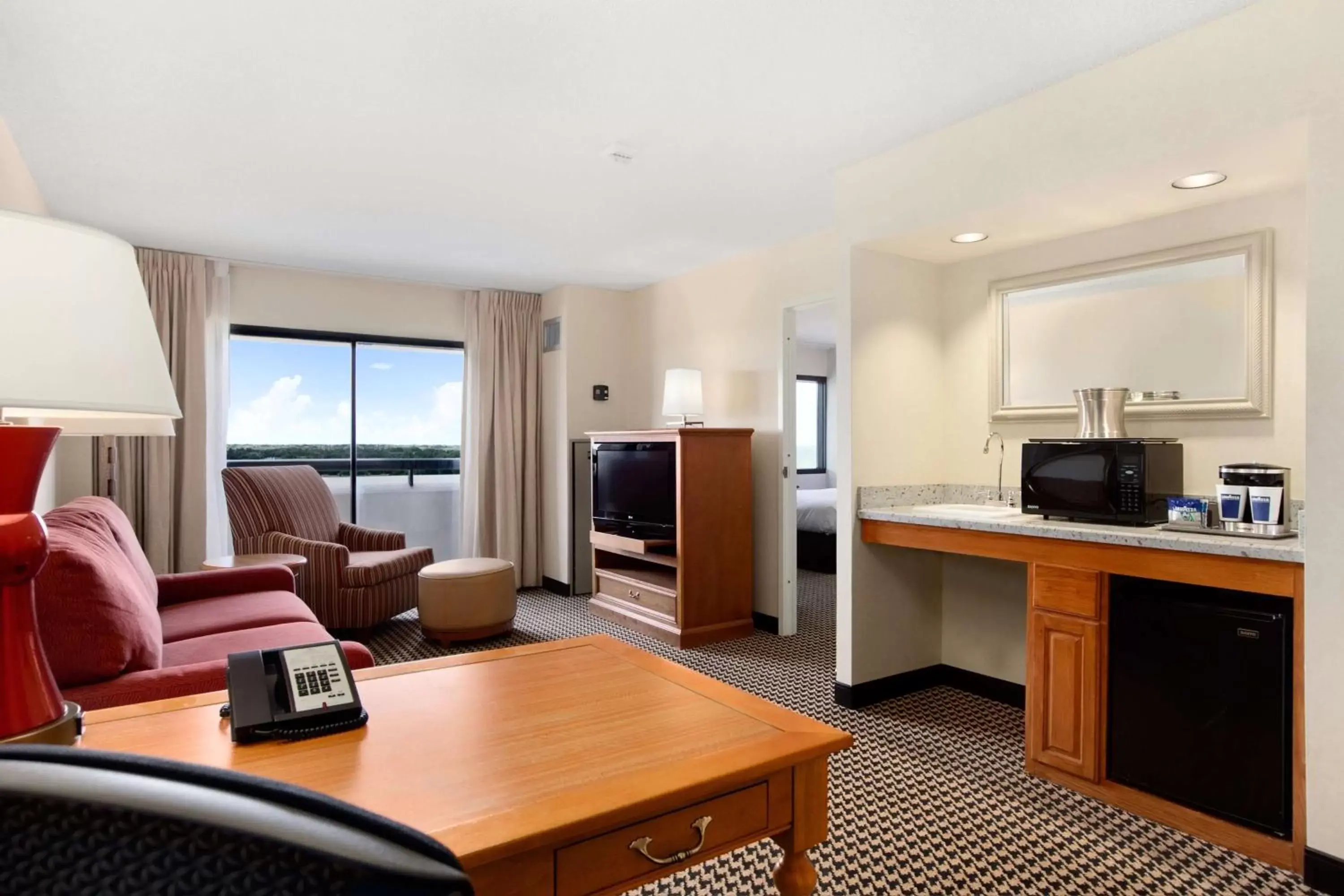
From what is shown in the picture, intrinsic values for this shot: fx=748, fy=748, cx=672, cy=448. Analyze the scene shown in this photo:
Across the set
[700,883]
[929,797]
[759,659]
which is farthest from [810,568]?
[700,883]

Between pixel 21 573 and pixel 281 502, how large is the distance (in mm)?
4212

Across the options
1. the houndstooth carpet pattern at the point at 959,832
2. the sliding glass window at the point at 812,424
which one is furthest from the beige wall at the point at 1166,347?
the sliding glass window at the point at 812,424

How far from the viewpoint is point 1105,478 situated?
8.51 feet

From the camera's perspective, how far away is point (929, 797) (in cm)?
248

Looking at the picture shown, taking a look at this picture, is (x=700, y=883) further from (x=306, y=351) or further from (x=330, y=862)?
(x=306, y=351)

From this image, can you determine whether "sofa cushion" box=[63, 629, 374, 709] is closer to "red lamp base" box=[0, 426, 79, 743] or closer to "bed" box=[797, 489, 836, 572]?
"red lamp base" box=[0, 426, 79, 743]

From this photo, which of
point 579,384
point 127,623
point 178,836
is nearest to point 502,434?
point 579,384

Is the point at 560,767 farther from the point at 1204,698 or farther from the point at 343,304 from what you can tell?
the point at 343,304

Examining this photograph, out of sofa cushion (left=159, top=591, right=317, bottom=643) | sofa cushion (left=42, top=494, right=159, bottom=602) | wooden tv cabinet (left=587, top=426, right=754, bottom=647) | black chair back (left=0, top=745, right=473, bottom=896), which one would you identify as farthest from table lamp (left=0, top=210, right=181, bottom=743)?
wooden tv cabinet (left=587, top=426, right=754, bottom=647)

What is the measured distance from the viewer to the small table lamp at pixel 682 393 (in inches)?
190

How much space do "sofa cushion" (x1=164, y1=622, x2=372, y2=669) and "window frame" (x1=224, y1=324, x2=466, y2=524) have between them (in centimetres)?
286

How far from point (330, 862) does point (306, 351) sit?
577 cm

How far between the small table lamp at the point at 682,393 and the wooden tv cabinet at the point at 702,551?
0.30m

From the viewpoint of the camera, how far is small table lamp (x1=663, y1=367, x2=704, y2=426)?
15.8ft
